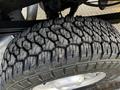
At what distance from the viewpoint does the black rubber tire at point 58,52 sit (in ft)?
4.29

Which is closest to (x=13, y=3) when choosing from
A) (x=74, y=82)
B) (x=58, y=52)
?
(x=58, y=52)

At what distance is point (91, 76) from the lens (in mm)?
1698

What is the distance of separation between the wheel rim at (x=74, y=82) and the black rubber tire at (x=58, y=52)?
0.21 m

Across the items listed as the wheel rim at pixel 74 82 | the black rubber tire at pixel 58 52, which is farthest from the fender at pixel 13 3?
the wheel rim at pixel 74 82

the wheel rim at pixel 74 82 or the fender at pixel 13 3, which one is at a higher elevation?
the fender at pixel 13 3

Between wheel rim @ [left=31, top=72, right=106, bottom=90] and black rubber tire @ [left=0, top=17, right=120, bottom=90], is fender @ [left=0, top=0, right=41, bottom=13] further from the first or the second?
wheel rim @ [left=31, top=72, right=106, bottom=90]

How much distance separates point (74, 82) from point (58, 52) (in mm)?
482

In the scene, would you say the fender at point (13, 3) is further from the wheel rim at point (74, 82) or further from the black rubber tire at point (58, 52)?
the wheel rim at point (74, 82)

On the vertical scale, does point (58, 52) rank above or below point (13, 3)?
below

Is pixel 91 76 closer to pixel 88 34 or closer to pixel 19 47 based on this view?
pixel 88 34

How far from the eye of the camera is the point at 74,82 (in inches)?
68.4

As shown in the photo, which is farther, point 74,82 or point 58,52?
point 74,82

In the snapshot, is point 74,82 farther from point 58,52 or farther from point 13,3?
point 13,3

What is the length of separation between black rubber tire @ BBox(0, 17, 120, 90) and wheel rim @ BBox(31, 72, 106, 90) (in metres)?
0.21
